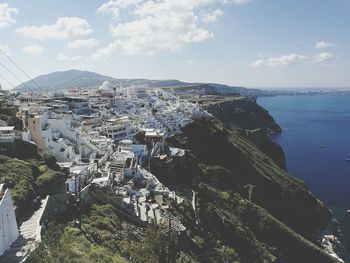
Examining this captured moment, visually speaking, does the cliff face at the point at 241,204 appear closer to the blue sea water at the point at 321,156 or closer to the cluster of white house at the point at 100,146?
the cluster of white house at the point at 100,146

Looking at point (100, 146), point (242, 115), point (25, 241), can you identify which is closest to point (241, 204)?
point (100, 146)

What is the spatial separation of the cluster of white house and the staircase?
453 millimetres

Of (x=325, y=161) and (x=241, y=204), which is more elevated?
(x=241, y=204)

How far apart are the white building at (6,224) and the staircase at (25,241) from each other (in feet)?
0.92

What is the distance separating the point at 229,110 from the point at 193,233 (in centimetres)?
12280

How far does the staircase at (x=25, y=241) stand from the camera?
18484 mm

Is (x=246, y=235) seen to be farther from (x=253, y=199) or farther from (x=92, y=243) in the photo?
(x=92, y=243)

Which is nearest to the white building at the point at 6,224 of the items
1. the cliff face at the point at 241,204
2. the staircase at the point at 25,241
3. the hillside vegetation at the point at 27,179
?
the staircase at the point at 25,241

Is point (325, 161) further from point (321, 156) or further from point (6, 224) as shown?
point (6, 224)

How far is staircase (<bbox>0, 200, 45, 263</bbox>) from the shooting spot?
18484 millimetres

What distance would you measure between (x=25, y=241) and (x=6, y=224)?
150cm

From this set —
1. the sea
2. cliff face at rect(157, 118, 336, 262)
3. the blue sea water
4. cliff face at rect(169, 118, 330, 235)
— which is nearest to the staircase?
cliff face at rect(157, 118, 336, 262)

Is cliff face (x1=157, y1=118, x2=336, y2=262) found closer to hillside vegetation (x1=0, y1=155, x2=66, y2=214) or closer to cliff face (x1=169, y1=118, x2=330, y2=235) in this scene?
cliff face (x1=169, y1=118, x2=330, y2=235)

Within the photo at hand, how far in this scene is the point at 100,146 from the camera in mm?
48469
